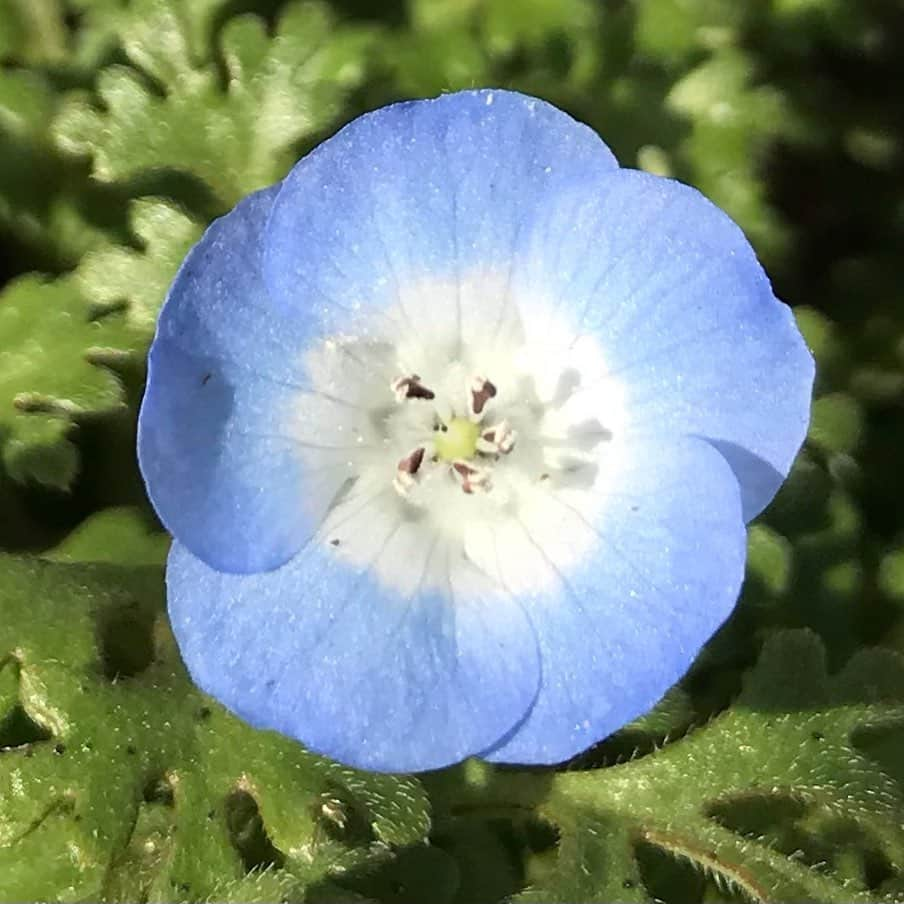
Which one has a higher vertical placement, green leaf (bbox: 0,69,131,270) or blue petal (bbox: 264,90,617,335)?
blue petal (bbox: 264,90,617,335)

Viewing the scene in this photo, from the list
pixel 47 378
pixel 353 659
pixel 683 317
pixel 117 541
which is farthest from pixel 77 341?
pixel 683 317

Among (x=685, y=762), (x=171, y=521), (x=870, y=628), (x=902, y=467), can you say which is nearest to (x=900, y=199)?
(x=902, y=467)

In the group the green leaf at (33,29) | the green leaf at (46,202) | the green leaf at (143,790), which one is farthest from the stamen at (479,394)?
the green leaf at (33,29)

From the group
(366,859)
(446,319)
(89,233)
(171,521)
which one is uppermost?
(446,319)

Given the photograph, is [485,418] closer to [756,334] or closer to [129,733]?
[756,334]

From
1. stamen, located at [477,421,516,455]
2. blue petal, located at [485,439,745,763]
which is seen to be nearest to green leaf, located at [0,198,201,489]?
stamen, located at [477,421,516,455]

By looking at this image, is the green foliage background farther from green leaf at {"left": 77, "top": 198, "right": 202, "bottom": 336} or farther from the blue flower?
the blue flower

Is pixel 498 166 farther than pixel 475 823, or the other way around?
pixel 475 823
